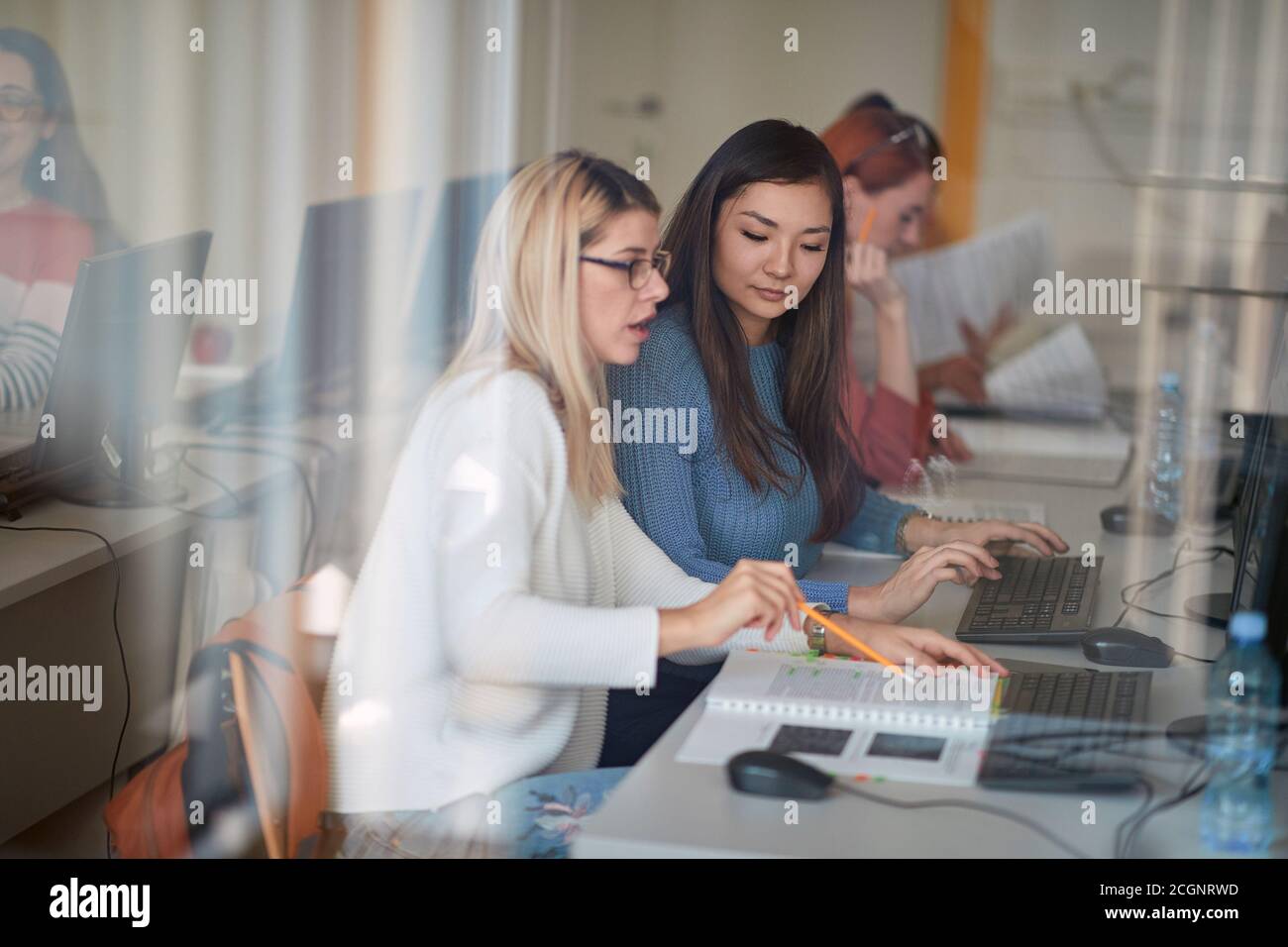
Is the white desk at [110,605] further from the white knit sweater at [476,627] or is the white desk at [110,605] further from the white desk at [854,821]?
the white desk at [854,821]

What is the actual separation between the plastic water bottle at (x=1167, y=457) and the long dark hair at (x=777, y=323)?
0.69 m

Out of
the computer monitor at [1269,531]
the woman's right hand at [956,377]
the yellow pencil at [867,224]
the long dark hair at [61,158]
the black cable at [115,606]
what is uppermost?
the long dark hair at [61,158]

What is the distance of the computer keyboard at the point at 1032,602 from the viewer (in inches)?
60.1

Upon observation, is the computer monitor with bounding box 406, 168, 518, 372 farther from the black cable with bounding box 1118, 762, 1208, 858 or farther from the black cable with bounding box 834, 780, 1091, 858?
the black cable with bounding box 1118, 762, 1208, 858

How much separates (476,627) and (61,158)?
4.06 feet

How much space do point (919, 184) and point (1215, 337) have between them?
2.34 ft

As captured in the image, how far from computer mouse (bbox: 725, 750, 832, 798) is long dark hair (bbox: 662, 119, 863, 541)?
2.09 feet

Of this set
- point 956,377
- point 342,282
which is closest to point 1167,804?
point 342,282

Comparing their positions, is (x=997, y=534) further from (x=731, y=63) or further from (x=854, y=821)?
(x=731, y=63)

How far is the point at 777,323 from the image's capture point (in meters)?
1.78

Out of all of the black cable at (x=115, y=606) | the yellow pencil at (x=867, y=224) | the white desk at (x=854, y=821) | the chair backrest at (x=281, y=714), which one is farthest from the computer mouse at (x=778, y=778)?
the yellow pencil at (x=867, y=224)

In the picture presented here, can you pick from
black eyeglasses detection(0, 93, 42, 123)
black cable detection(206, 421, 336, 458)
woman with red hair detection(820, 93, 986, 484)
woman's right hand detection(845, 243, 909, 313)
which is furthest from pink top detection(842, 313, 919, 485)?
black eyeglasses detection(0, 93, 42, 123)

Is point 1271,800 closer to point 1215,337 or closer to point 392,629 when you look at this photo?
point 392,629

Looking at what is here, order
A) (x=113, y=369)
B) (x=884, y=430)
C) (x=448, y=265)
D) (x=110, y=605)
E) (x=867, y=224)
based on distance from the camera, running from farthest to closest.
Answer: (x=867, y=224)
(x=884, y=430)
(x=448, y=265)
(x=113, y=369)
(x=110, y=605)
